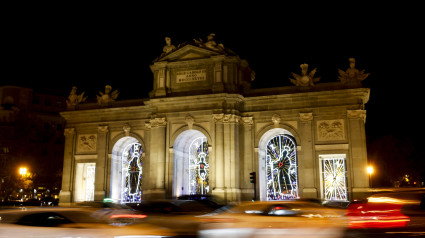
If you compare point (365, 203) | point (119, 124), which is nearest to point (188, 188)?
point (119, 124)

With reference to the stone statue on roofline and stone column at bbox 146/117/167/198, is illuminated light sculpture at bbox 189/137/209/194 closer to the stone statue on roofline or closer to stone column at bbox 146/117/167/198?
stone column at bbox 146/117/167/198

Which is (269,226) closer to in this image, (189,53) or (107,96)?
(189,53)

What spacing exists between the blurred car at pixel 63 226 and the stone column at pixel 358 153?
938 inches

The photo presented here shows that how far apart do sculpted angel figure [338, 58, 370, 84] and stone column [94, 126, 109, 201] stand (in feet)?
67.0

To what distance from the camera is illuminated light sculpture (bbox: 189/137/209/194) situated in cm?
3775

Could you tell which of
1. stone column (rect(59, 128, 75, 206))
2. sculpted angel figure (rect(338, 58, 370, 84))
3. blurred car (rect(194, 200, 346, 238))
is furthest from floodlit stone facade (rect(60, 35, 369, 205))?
blurred car (rect(194, 200, 346, 238))

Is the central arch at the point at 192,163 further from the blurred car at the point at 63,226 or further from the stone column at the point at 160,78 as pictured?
the blurred car at the point at 63,226

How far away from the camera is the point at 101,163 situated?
1548 inches

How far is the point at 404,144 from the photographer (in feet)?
185

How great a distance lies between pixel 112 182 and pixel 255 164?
12.8 m

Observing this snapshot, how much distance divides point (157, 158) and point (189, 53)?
29.4ft

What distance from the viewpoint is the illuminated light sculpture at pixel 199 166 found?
37750mm

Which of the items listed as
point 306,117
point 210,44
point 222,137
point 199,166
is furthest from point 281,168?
point 210,44

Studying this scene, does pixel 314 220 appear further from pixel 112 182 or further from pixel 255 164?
pixel 112 182
